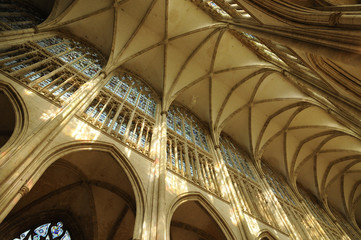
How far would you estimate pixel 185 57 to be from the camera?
13.2 metres

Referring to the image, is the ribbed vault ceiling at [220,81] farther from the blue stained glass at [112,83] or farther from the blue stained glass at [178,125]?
the blue stained glass at [178,125]

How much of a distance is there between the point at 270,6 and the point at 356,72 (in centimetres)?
231

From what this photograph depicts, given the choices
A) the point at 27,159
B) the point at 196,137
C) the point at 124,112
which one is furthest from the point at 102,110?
the point at 196,137

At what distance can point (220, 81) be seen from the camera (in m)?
13.9

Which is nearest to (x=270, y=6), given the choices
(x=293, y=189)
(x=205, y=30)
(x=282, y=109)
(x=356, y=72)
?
(x=356, y=72)

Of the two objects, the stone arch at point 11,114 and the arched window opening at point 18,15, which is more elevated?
the arched window opening at point 18,15

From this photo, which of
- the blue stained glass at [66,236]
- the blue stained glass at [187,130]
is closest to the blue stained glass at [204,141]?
the blue stained glass at [187,130]

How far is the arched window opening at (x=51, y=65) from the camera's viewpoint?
21.3 feet

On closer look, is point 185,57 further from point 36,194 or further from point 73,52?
point 36,194

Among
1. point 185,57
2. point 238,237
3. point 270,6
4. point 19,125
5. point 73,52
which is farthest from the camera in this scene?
point 185,57

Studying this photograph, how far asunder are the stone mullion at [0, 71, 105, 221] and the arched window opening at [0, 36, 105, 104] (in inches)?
44.2

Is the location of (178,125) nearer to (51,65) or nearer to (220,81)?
(220,81)

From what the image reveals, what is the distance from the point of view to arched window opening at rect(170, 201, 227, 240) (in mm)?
7449

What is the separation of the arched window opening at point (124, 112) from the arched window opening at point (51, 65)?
2.89ft
